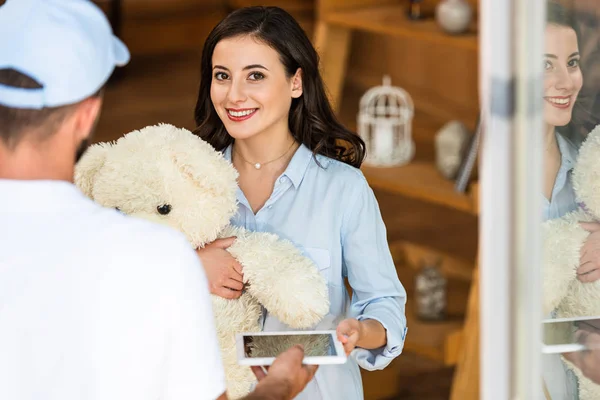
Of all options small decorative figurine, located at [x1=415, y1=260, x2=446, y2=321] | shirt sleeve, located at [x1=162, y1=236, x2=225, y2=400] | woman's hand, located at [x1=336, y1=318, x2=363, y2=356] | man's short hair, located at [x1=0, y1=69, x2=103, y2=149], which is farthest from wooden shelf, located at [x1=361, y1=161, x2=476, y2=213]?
man's short hair, located at [x1=0, y1=69, x2=103, y2=149]

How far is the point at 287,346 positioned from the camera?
129 centimetres

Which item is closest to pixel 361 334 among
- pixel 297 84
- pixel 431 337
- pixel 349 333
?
pixel 349 333

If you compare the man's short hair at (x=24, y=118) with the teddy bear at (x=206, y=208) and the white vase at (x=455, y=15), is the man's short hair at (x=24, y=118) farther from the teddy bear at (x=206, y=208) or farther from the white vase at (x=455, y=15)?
the white vase at (x=455, y=15)

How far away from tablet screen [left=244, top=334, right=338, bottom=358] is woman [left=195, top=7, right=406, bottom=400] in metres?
0.11

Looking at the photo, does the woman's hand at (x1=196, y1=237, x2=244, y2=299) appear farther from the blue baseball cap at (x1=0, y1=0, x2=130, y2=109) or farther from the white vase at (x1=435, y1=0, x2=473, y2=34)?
the white vase at (x1=435, y1=0, x2=473, y2=34)

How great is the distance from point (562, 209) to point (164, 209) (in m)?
0.53

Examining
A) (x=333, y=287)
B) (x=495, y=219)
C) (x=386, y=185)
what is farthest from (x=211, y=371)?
(x=386, y=185)

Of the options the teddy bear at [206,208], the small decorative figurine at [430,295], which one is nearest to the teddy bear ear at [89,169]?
the teddy bear at [206,208]

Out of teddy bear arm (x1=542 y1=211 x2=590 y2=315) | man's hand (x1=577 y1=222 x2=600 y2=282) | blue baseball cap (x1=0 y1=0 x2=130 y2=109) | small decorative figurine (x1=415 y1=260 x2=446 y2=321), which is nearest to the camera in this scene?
blue baseball cap (x1=0 y1=0 x2=130 y2=109)

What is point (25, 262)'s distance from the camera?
0.97 metres

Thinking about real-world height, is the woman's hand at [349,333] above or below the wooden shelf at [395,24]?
below

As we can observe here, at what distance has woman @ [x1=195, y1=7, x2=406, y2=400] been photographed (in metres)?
1.44

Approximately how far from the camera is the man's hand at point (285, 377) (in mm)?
1119

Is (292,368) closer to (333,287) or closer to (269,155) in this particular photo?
(333,287)
